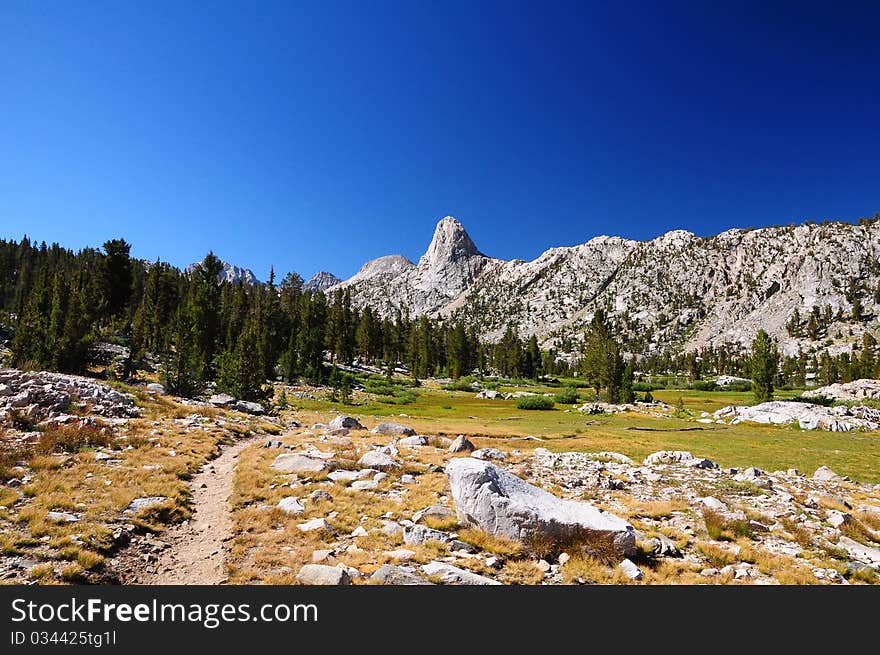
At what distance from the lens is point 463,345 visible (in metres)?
148

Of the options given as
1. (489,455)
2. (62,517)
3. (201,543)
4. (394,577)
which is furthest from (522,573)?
(489,455)

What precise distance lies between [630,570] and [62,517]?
47.6 ft

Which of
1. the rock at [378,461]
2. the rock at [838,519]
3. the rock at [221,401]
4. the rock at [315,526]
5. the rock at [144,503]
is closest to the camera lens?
the rock at [315,526]

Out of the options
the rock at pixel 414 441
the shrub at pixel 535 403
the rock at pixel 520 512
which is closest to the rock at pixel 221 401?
the rock at pixel 414 441

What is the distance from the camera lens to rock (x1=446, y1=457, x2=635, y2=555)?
9.83 m

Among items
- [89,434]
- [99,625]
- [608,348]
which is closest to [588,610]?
[99,625]

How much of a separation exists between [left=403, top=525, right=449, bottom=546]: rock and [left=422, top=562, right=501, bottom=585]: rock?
5.59 ft

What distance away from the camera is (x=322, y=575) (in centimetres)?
794

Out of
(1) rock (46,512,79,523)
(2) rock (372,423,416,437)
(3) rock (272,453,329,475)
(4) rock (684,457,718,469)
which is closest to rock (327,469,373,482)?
(3) rock (272,453,329,475)

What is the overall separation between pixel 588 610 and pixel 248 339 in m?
48.9

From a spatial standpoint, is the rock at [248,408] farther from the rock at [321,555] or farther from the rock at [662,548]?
the rock at [662,548]

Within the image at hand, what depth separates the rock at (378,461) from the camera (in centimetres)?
1845

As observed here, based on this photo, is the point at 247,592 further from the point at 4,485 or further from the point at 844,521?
the point at 844,521

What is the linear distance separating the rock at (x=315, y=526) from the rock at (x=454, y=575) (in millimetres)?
3728
